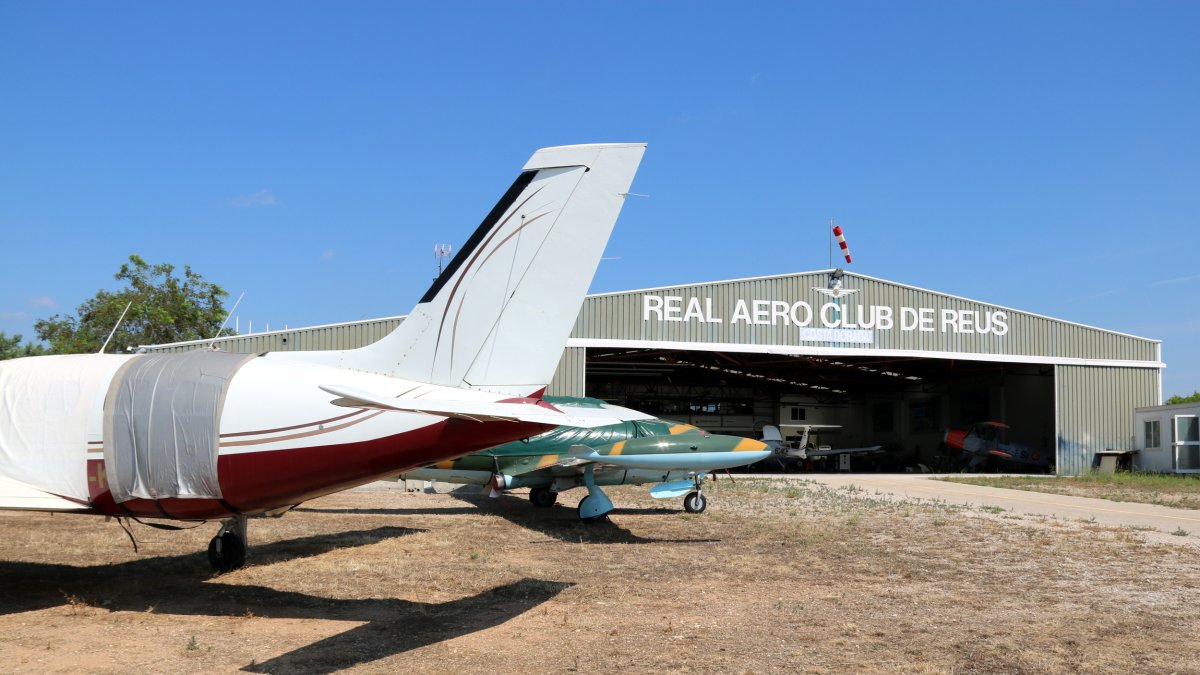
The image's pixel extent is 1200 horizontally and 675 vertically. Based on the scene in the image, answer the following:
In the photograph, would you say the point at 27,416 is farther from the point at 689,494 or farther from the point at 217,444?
the point at 689,494

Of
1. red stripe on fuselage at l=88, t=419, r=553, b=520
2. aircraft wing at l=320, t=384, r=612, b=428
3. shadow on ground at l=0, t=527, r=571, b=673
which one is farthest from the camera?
red stripe on fuselage at l=88, t=419, r=553, b=520

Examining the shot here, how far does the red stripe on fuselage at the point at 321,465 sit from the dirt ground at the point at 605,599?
1053 mm

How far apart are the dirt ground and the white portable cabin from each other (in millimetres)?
19676

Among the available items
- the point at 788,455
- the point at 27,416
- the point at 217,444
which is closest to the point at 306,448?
the point at 217,444

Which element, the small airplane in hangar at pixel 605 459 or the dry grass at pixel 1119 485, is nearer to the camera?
the small airplane in hangar at pixel 605 459

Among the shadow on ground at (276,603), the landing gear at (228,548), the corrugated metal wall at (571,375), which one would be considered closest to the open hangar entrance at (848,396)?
the corrugated metal wall at (571,375)

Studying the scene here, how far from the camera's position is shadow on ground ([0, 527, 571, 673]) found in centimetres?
696

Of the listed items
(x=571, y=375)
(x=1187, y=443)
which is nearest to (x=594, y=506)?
(x=571, y=375)

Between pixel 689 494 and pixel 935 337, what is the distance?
17.4 metres

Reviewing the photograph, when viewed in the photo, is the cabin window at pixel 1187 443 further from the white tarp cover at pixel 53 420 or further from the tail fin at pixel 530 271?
the white tarp cover at pixel 53 420

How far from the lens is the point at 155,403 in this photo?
840 centimetres

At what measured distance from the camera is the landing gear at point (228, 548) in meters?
10.3

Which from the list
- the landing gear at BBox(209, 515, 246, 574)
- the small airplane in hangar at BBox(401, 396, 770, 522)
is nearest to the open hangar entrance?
the small airplane in hangar at BBox(401, 396, 770, 522)

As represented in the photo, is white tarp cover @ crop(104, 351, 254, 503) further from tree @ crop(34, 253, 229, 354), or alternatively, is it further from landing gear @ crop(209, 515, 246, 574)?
tree @ crop(34, 253, 229, 354)
